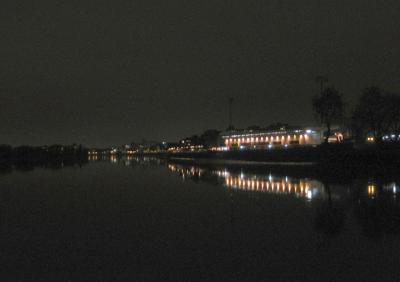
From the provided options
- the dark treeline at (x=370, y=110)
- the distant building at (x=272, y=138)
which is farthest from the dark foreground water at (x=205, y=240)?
the distant building at (x=272, y=138)

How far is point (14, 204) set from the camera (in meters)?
18.1

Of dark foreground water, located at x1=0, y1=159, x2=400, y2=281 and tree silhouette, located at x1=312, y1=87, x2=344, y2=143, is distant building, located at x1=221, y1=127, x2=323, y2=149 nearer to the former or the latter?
tree silhouette, located at x1=312, y1=87, x2=344, y2=143

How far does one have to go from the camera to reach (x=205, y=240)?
1034 centimetres

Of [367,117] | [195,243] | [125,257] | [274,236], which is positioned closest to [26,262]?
[125,257]

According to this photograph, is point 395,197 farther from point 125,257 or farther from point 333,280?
point 125,257

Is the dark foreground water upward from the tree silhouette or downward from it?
downward

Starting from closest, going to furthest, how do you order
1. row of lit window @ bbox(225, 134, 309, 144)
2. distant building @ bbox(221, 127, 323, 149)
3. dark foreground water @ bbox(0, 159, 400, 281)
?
dark foreground water @ bbox(0, 159, 400, 281), distant building @ bbox(221, 127, 323, 149), row of lit window @ bbox(225, 134, 309, 144)

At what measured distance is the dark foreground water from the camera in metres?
7.79

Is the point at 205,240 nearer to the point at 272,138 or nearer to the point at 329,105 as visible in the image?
the point at 329,105

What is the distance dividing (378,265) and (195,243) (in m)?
4.35

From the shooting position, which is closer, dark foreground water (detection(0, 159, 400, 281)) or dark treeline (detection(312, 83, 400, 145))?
dark foreground water (detection(0, 159, 400, 281))

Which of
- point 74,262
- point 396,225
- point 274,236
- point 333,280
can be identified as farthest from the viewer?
point 396,225

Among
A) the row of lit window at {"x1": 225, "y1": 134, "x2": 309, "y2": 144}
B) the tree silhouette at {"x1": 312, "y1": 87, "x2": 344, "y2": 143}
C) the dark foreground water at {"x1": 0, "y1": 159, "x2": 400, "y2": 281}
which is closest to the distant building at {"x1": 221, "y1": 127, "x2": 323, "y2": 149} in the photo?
the row of lit window at {"x1": 225, "y1": 134, "x2": 309, "y2": 144}

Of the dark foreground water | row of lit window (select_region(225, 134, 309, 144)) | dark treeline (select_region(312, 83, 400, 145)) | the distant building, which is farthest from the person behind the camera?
row of lit window (select_region(225, 134, 309, 144))
